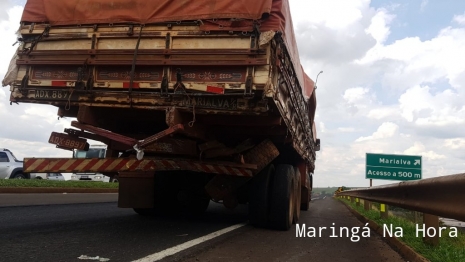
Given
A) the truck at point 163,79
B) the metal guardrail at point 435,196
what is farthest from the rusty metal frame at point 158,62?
the metal guardrail at point 435,196

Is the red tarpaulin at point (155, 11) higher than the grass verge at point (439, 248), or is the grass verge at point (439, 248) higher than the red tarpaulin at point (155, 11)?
the red tarpaulin at point (155, 11)

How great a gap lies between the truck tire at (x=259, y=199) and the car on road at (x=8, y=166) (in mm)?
14969

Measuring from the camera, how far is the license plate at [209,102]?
5559mm

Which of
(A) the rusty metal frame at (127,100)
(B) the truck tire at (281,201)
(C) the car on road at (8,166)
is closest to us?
(A) the rusty metal frame at (127,100)

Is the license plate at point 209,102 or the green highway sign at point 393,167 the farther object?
the green highway sign at point 393,167

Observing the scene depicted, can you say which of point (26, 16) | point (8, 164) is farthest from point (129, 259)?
point (8, 164)

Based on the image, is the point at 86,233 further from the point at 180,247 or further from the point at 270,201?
the point at 270,201

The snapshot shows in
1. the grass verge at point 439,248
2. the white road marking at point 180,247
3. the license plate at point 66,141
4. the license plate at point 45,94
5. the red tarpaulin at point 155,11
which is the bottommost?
the white road marking at point 180,247

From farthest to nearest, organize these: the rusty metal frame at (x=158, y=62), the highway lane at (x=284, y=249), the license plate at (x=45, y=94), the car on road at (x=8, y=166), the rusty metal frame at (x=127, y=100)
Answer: the car on road at (x=8, y=166)
the license plate at (x=45, y=94)
the rusty metal frame at (x=127, y=100)
the rusty metal frame at (x=158, y=62)
the highway lane at (x=284, y=249)

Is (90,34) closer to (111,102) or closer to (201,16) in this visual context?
(111,102)

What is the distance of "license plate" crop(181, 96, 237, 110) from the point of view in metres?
5.56

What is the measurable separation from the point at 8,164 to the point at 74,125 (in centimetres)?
1499

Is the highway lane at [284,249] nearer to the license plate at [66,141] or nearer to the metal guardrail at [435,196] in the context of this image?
the metal guardrail at [435,196]

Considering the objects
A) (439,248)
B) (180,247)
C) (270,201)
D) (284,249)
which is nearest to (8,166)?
(270,201)
